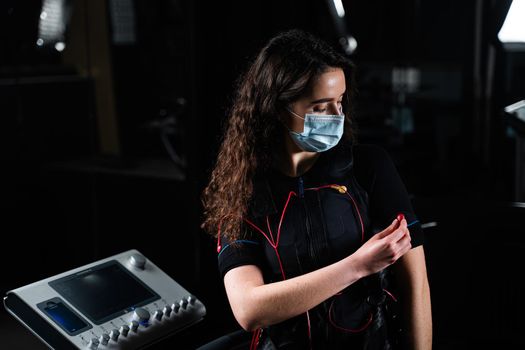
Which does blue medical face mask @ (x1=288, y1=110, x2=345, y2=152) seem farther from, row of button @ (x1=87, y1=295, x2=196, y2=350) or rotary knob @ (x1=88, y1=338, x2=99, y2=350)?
rotary knob @ (x1=88, y1=338, x2=99, y2=350)

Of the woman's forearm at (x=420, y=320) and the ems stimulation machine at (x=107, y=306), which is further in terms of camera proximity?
the woman's forearm at (x=420, y=320)

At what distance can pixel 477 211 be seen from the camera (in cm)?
176

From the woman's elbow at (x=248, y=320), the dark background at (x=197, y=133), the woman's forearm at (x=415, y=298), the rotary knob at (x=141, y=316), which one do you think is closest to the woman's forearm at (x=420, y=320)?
the woman's forearm at (x=415, y=298)

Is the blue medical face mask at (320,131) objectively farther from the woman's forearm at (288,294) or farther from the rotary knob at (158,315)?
the rotary knob at (158,315)

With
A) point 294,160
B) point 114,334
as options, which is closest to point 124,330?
point 114,334

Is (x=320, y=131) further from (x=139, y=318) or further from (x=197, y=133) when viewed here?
(x=197, y=133)

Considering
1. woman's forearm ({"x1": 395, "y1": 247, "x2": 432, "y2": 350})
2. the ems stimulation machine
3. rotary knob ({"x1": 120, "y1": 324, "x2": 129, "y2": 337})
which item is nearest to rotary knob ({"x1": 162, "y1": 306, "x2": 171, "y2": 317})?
the ems stimulation machine

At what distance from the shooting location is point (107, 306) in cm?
147

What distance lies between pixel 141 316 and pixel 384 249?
0.55m

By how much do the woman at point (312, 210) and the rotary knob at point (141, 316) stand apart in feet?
0.62

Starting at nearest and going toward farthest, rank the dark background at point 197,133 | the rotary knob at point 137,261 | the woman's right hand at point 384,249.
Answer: the woman's right hand at point 384,249 → the rotary knob at point 137,261 → the dark background at point 197,133

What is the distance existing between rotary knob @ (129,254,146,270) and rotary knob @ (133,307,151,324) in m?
0.17

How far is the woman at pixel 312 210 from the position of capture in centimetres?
147

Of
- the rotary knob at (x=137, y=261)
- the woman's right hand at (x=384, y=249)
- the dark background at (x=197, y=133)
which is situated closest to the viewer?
the woman's right hand at (x=384, y=249)
